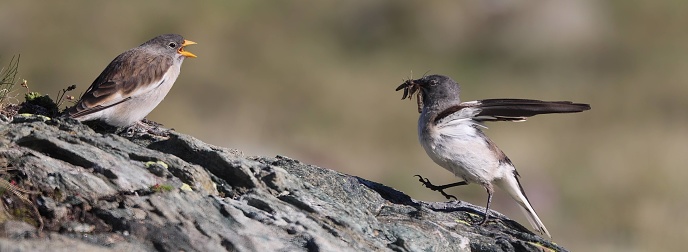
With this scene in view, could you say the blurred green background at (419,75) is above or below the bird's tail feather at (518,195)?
above

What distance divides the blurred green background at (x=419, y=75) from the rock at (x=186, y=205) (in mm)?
9553

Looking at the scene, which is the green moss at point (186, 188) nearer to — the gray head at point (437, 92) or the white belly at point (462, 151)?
the white belly at point (462, 151)

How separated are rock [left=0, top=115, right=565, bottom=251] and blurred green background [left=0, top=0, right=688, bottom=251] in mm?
9553

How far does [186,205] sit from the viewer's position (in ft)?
24.0

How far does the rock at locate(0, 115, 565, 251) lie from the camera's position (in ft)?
22.8

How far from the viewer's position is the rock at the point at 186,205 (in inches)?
273

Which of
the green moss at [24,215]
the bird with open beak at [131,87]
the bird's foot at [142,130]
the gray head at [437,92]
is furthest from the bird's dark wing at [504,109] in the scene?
the green moss at [24,215]

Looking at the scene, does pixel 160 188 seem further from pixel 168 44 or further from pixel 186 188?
pixel 168 44

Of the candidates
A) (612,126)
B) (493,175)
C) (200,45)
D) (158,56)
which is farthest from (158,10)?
(493,175)

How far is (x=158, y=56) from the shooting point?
36.5 ft

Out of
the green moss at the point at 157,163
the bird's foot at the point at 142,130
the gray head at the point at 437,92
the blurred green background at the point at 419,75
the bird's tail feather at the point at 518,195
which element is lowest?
the green moss at the point at 157,163

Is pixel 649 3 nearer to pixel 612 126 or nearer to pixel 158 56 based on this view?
pixel 612 126

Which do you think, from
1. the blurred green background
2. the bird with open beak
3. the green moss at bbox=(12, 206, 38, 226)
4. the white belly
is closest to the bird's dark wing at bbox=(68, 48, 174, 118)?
the bird with open beak

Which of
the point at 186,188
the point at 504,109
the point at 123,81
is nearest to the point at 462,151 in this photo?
the point at 504,109
